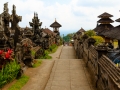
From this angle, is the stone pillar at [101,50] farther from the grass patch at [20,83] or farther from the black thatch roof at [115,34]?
the black thatch roof at [115,34]

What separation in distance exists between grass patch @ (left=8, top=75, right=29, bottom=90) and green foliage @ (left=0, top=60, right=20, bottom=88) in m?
0.33

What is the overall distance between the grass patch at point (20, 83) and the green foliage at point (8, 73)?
326 millimetres

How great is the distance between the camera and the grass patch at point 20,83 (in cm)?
866

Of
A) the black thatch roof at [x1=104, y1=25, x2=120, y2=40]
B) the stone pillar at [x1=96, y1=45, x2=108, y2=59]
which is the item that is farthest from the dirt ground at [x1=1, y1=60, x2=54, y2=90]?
the black thatch roof at [x1=104, y1=25, x2=120, y2=40]

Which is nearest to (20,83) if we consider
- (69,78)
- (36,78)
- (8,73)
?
(8,73)

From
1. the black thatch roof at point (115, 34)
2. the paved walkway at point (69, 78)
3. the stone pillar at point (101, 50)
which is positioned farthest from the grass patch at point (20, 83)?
the black thatch roof at point (115, 34)

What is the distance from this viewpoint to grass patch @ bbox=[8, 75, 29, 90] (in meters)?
8.66

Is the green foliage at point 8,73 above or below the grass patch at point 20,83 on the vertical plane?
above

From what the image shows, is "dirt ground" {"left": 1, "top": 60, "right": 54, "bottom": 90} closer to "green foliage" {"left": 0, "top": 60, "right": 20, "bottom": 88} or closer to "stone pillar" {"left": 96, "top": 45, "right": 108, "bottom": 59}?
"green foliage" {"left": 0, "top": 60, "right": 20, "bottom": 88}

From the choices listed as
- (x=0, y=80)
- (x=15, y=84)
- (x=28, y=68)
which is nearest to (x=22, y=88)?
(x=15, y=84)

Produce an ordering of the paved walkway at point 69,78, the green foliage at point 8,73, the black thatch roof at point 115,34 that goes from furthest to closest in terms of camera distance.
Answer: the black thatch roof at point 115,34, the paved walkway at point 69,78, the green foliage at point 8,73

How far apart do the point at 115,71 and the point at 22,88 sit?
4547 millimetres

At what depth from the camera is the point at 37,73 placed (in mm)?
11414

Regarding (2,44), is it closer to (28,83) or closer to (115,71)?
(28,83)
